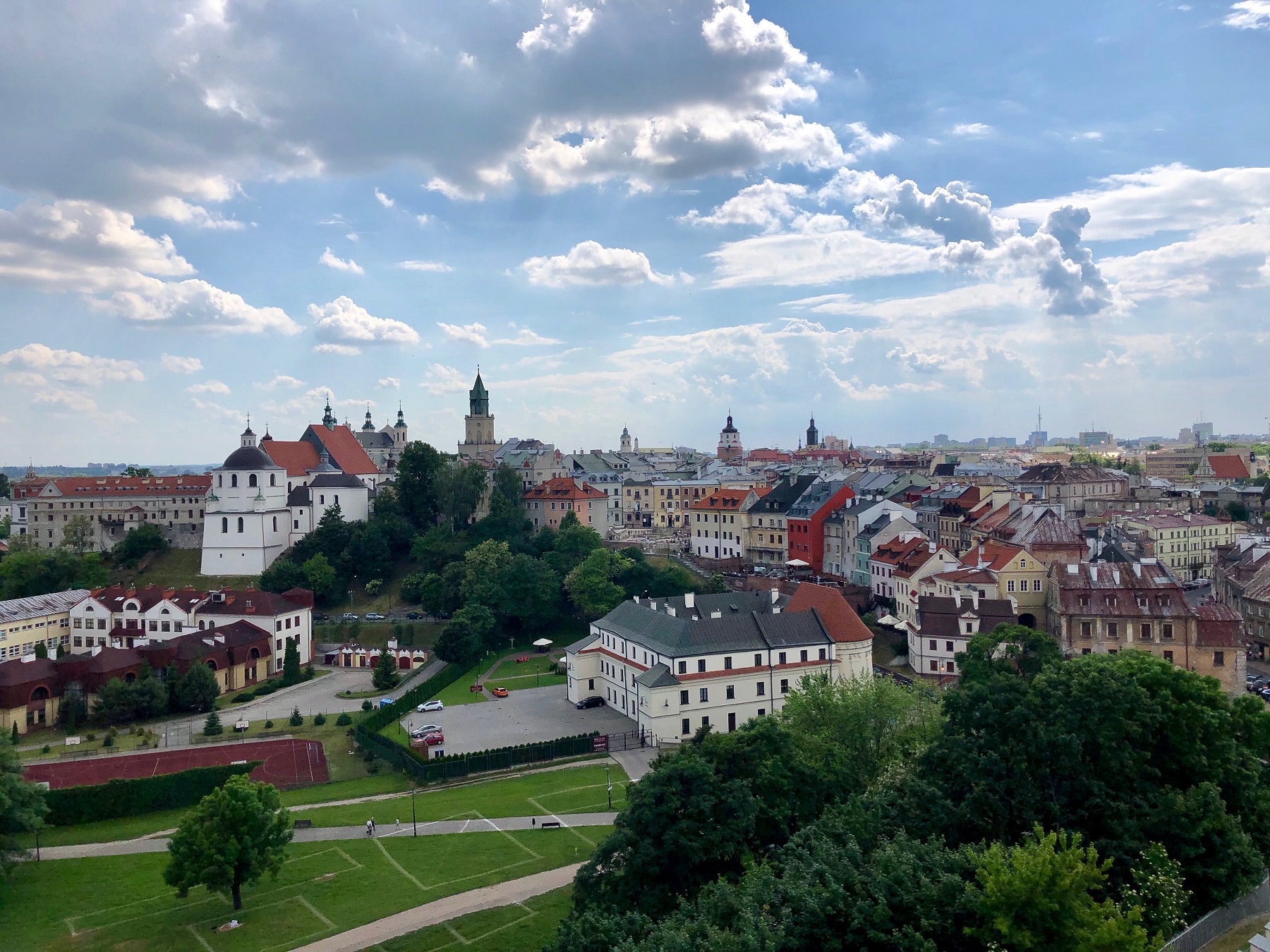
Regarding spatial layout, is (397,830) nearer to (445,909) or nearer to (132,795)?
(445,909)

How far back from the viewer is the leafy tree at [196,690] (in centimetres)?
5938

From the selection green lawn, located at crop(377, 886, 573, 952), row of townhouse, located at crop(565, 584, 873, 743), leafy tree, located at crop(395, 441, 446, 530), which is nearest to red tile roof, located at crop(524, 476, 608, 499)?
leafy tree, located at crop(395, 441, 446, 530)

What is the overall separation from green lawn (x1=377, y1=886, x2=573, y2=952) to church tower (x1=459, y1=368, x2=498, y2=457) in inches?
4911

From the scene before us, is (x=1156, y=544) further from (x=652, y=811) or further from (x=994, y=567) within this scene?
(x=652, y=811)

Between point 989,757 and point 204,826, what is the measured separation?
24.9 meters

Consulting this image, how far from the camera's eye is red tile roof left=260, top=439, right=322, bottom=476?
3868 inches

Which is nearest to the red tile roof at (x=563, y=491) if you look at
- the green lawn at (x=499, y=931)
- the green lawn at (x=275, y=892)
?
the green lawn at (x=275, y=892)

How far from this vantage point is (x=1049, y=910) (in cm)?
1912

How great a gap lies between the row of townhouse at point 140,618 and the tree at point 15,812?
31843 millimetres

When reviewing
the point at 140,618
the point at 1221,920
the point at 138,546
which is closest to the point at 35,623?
the point at 140,618

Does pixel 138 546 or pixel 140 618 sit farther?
pixel 138 546

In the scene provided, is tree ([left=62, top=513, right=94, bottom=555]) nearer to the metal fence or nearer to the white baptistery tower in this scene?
the white baptistery tower

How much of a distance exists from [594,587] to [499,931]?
45.7 metres

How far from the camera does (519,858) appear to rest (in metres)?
34.2
